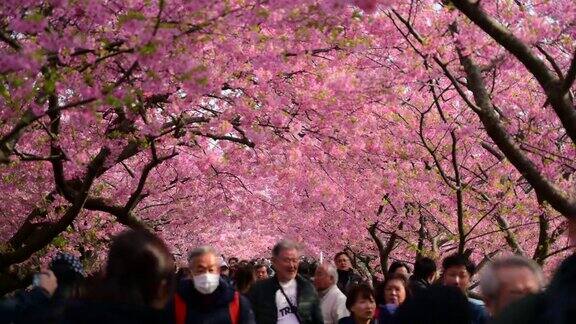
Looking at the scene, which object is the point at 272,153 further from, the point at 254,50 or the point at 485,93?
the point at 485,93

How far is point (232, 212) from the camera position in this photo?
2177 centimetres

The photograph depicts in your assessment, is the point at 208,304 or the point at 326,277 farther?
the point at 326,277

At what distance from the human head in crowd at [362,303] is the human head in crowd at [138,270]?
10.3 ft

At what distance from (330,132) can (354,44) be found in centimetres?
360

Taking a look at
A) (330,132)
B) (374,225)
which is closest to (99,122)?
(330,132)

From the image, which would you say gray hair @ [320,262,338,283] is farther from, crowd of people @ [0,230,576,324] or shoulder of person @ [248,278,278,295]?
shoulder of person @ [248,278,278,295]

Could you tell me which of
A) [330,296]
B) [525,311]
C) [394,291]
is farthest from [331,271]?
[525,311]

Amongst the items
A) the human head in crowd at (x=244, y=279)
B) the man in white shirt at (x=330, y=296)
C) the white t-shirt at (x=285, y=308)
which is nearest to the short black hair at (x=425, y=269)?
the man in white shirt at (x=330, y=296)

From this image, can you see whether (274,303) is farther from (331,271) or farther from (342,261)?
(342,261)

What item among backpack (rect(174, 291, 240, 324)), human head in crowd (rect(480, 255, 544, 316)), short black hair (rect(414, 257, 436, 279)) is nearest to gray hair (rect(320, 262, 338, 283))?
short black hair (rect(414, 257, 436, 279))

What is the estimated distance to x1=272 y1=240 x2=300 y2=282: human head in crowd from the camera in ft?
20.6

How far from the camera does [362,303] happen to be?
640 centimetres

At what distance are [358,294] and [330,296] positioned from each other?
909mm

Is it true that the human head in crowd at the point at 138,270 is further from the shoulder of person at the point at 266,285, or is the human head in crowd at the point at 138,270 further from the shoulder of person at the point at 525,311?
the shoulder of person at the point at 266,285
